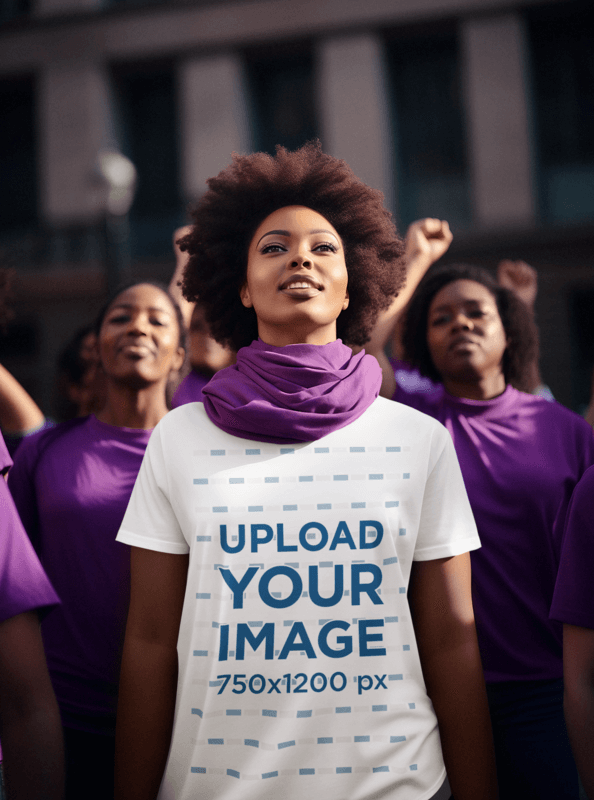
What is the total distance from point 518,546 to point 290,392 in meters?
0.95

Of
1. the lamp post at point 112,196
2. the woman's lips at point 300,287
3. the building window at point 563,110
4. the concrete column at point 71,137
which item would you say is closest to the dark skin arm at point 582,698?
the woman's lips at point 300,287

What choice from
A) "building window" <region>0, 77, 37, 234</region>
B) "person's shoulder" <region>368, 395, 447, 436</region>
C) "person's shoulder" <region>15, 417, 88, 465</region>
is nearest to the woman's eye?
"person's shoulder" <region>368, 395, 447, 436</region>

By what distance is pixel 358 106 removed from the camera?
13.0 metres

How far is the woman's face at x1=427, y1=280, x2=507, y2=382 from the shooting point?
267cm

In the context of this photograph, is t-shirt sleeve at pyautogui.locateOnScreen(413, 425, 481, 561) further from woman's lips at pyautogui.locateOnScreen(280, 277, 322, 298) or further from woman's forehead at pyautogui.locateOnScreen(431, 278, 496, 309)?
woman's forehead at pyautogui.locateOnScreen(431, 278, 496, 309)

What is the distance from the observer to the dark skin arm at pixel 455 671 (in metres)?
1.61

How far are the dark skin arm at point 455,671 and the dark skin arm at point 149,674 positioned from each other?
0.52m

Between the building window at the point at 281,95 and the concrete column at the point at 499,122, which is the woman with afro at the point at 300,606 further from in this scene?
the building window at the point at 281,95

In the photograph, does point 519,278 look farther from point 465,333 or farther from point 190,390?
point 190,390

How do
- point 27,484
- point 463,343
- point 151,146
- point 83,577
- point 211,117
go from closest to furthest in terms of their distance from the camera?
point 83,577 → point 27,484 → point 463,343 → point 211,117 → point 151,146

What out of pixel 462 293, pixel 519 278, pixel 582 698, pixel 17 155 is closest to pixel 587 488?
pixel 582 698

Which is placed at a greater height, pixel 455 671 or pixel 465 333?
pixel 465 333

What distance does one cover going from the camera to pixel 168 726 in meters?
1.65

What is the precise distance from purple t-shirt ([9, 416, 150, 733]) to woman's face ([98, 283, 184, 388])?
15.6 inches
